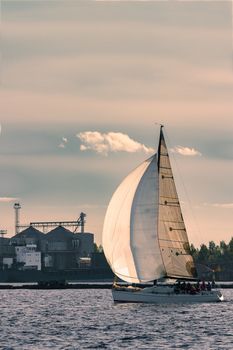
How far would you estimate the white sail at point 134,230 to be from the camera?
4633 inches

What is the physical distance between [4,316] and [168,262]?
1904cm

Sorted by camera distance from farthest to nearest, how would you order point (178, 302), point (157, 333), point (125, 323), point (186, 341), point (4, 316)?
point (178, 302) < point (4, 316) < point (125, 323) < point (157, 333) < point (186, 341)

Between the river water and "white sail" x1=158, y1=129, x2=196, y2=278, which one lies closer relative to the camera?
the river water

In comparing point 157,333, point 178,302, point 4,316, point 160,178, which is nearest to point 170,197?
point 160,178

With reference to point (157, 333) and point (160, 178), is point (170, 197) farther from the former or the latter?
point (157, 333)

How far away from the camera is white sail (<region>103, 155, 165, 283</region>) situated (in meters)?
118

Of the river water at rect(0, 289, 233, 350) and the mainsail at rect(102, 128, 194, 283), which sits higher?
the mainsail at rect(102, 128, 194, 283)

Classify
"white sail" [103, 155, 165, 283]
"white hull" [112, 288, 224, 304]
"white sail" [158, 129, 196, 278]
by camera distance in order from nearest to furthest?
"white sail" [103, 155, 165, 283], "white hull" [112, 288, 224, 304], "white sail" [158, 129, 196, 278]

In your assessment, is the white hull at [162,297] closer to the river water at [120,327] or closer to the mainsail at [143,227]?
the river water at [120,327]

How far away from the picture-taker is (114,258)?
11794cm

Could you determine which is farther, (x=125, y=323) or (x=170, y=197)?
(x=170, y=197)

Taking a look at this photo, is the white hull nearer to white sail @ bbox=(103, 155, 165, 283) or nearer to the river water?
the river water

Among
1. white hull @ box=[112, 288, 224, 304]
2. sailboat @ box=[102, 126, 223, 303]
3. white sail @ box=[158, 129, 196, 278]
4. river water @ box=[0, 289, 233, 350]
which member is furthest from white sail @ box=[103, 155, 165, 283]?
river water @ box=[0, 289, 233, 350]

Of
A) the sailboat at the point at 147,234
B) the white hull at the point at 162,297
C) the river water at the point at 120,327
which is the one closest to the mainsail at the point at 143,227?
the sailboat at the point at 147,234
